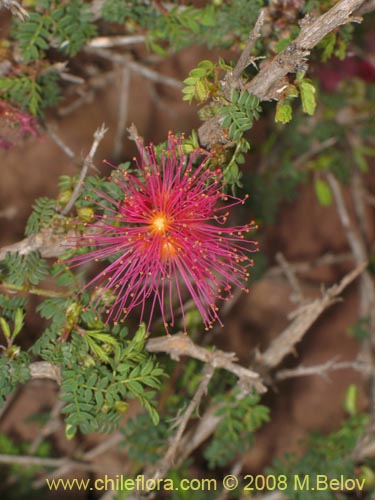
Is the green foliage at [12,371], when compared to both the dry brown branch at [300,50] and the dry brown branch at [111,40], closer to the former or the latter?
the dry brown branch at [300,50]

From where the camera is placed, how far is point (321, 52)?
1562 millimetres

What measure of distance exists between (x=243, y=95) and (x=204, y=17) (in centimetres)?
47

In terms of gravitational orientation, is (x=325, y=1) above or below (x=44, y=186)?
above

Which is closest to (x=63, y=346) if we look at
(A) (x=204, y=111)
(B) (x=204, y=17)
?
(A) (x=204, y=111)

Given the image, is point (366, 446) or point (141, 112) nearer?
point (366, 446)

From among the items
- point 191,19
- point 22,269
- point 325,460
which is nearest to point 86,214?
point 22,269

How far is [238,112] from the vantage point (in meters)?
1.19

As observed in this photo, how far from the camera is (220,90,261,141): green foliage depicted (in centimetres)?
119

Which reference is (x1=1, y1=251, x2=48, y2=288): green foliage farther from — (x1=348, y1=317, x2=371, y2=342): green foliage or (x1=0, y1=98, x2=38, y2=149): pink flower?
(x1=348, y1=317, x2=371, y2=342): green foliage

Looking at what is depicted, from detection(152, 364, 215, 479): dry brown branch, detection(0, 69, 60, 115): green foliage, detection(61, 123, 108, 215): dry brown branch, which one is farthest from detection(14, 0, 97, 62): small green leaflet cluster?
detection(152, 364, 215, 479): dry brown branch

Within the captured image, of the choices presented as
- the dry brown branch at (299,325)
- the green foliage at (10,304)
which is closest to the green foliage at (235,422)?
the dry brown branch at (299,325)

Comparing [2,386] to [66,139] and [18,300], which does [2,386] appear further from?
[66,139]

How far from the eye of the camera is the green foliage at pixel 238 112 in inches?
46.9

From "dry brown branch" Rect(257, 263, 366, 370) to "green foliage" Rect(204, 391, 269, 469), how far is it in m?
0.13
